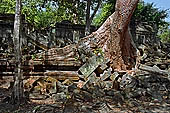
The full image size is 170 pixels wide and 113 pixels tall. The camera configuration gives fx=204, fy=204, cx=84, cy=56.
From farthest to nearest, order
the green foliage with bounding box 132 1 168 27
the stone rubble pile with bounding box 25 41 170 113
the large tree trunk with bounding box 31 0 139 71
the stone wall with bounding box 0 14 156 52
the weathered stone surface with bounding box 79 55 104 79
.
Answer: the green foliage with bounding box 132 1 168 27 → the stone wall with bounding box 0 14 156 52 → the large tree trunk with bounding box 31 0 139 71 → the weathered stone surface with bounding box 79 55 104 79 → the stone rubble pile with bounding box 25 41 170 113

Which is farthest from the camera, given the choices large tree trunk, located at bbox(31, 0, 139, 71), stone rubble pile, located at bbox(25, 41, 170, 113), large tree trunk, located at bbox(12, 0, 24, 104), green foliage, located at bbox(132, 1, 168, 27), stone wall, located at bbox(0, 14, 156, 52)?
green foliage, located at bbox(132, 1, 168, 27)

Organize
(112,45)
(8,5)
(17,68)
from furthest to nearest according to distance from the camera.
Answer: (8,5)
(112,45)
(17,68)

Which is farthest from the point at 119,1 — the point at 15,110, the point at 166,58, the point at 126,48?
the point at 15,110

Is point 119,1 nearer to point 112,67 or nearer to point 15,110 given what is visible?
point 112,67

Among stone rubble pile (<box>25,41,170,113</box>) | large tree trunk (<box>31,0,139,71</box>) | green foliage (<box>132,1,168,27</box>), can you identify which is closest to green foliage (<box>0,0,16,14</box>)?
green foliage (<box>132,1,168,27</box>)

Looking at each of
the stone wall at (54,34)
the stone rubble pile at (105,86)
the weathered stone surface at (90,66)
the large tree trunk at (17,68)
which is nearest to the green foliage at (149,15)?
the stone wall at (54,34)

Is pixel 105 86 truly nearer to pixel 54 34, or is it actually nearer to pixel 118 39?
pixel 118 39

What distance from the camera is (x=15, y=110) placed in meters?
4.65

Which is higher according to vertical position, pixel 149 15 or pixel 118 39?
pixel 149 15

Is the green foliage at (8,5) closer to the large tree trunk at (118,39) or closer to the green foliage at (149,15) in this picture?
the green foliage at (149,15)

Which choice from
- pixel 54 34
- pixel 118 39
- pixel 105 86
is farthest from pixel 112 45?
pixel 54 34

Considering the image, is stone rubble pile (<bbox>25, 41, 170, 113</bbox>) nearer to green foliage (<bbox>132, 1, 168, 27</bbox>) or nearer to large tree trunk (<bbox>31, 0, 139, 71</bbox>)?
large tree trunk (<bbox>31, 0, 139, 71</bbox>)

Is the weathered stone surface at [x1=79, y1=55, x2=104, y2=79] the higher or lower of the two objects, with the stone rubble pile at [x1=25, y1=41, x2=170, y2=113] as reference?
higher

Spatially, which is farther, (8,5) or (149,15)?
(8,5)
